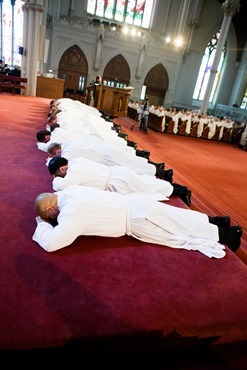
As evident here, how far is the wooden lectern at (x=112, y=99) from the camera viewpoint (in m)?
8.45

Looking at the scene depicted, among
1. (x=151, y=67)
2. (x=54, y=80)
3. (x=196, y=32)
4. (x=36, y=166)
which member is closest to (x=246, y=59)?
(x=196, y=32)

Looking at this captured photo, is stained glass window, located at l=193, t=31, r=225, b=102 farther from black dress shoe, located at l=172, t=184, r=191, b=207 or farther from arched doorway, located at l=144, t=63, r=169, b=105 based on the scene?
black dress shoe, located at l=172, t=184, r=191, b=207

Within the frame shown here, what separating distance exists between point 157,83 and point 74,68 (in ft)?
19.8

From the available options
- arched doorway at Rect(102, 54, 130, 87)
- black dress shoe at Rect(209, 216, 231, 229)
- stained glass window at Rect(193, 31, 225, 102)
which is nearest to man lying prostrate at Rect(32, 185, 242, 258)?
black dress shoe at Rect(209, 216, 231, 229)

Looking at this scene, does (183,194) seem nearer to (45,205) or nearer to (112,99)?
(45,205)

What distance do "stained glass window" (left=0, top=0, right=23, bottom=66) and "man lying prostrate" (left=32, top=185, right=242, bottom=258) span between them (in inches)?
689

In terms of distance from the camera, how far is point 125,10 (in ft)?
60.1

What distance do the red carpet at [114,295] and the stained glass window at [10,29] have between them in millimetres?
17806

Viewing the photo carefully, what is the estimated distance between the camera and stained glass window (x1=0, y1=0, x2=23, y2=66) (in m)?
16.2

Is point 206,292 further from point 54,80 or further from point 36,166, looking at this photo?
point 54,80

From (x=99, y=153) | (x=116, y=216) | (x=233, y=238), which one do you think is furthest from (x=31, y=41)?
(x=233, y=238)

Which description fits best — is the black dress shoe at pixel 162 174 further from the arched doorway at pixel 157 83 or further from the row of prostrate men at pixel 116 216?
the arched doorway at pixel 157 83

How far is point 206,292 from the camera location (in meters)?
1.87

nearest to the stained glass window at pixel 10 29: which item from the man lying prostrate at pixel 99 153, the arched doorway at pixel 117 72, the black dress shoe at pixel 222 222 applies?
the arched doorway at pixel 117 72
